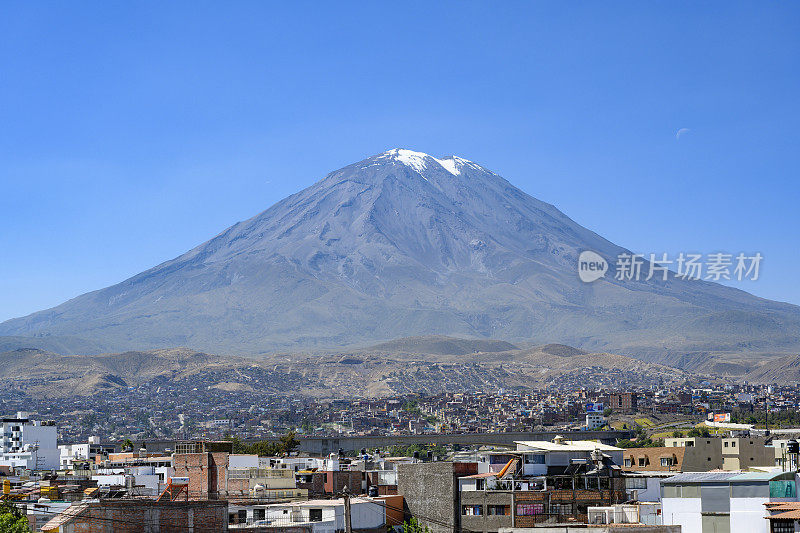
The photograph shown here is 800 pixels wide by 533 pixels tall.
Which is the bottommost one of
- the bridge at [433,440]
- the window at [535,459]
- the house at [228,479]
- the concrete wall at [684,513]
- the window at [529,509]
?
the bridge at [433,440]

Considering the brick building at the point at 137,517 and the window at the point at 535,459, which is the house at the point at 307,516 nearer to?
the brick building at the point at 137,517

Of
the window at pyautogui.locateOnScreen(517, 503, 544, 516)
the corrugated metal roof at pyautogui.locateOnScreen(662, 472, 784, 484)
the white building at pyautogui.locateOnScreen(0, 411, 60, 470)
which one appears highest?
the corrugated metal roof at pyautogui.locateOnScreen(662, 472, 784, 484)

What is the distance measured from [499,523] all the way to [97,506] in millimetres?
18615

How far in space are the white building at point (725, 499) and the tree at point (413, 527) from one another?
1456 cm

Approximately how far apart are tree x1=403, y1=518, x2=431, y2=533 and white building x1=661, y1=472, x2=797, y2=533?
14560 mm

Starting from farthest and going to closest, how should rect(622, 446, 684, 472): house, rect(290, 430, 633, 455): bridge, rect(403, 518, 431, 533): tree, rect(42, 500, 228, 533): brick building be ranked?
rect(290, 430, 633, 455): bridge
rect(622, 446, 684, 472): house
rect(403, 518, 431, 533): tree
rect(42, 500, 228, 533): brick building

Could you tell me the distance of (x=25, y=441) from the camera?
140 m

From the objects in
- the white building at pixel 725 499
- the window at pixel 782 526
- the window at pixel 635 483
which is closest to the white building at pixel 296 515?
the window at pixel 635 483

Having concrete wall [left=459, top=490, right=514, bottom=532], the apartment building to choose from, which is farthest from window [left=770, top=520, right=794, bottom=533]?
the apartment building

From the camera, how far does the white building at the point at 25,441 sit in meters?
129

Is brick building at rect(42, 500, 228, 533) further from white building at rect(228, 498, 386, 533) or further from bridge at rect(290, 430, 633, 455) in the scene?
bridge at rect(290, 430, 633, 455)

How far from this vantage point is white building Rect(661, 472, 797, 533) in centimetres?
3297

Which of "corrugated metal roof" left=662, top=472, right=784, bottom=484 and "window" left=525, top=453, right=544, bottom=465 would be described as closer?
"corrugated metal roof" left=662, top=472, right=784, bottom=484

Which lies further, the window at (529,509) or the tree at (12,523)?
the window at (529,509)
